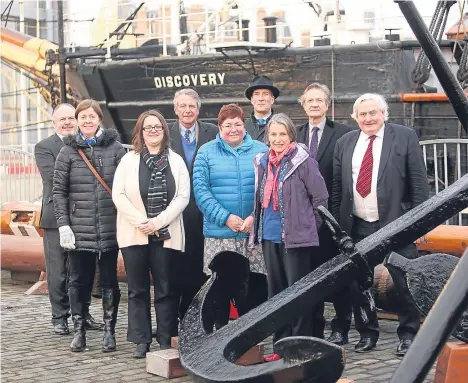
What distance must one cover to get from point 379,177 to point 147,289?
1648 mm

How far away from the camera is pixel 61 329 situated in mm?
7355

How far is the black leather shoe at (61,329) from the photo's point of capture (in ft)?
24.0

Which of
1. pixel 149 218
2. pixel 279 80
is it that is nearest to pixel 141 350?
pixel 149 218

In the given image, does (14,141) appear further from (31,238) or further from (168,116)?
(31,238)

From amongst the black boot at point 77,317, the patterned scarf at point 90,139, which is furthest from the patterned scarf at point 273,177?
the black boot at point 77,317

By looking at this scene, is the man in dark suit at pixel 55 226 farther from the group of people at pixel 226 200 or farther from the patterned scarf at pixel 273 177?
the patterned scarf at pixel 273 177

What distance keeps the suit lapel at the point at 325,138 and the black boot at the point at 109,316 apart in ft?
5.44

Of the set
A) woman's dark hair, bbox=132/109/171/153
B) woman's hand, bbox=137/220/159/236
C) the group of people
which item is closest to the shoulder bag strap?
the group of people

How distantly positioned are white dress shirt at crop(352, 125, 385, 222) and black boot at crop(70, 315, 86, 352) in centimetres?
200

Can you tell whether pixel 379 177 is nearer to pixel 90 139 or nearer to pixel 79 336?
pixel 90 139

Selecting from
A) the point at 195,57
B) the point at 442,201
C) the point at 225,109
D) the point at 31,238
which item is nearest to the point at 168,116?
the point at 195,57

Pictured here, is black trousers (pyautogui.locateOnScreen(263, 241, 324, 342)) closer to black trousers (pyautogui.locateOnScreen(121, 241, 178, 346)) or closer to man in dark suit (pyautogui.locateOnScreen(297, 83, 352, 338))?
man in dark suit (pyautogui.locateOnScreen(297, 83, 352, 338))

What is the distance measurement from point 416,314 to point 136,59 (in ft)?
32.4

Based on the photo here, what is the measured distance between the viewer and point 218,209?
6.23 m
